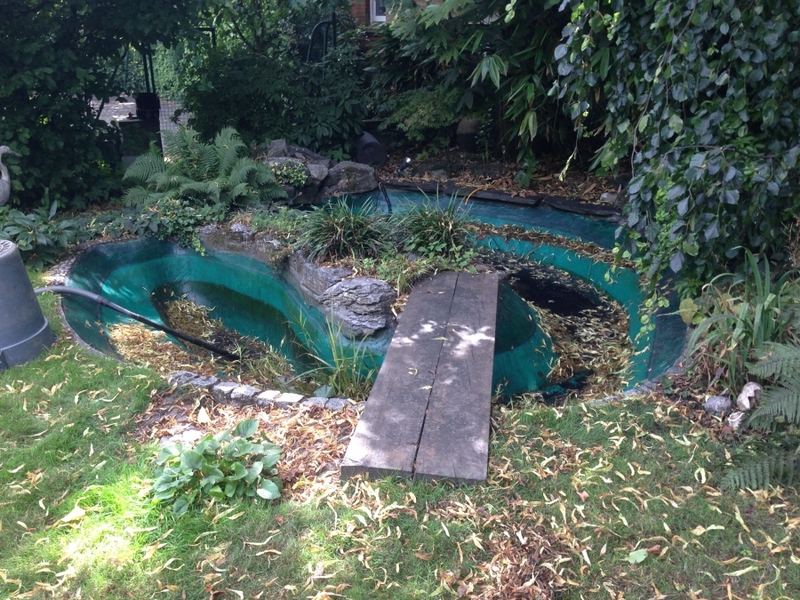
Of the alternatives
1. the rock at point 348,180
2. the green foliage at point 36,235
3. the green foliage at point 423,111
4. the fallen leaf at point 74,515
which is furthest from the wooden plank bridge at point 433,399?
the green foliage at point 423,111

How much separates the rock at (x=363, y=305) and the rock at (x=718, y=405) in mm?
2160

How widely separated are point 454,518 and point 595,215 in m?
5.29

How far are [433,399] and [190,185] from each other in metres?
4.37

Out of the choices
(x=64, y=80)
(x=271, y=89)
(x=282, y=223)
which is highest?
(x=64, y=80)

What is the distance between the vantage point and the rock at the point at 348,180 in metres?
8.07

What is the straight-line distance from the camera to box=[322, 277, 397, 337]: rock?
463 cm

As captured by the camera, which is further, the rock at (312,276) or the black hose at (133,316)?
the rock at (312,276)

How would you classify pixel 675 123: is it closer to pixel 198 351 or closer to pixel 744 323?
pixel 744 323

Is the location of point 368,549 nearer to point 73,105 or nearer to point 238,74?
point 73,105

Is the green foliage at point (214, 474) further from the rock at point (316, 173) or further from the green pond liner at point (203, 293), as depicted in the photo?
the rock at point (316, 173)

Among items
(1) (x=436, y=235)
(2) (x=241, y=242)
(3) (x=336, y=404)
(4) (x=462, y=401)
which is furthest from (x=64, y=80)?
(4) (x=462, y=401)

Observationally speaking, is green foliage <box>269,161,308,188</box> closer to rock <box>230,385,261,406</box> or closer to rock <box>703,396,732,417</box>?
Result: rock <box>230,385,261,406</box>

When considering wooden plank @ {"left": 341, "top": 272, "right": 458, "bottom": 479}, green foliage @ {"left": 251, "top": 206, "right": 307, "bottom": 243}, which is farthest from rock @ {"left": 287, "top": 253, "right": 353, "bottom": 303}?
wooden plank @ {"left": 341, "top": 272, "right": 458, "bottom": 479}

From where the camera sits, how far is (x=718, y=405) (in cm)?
309
